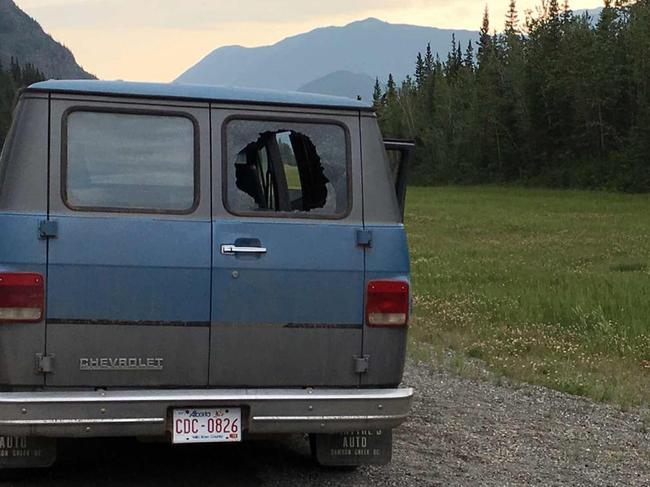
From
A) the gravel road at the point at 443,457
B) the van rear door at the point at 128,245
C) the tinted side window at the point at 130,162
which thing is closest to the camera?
the van rear door at the point at 128,245

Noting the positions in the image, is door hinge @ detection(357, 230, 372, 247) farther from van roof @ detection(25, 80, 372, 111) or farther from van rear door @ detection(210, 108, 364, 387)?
van roof @ detection(25, 80, 372, 111)

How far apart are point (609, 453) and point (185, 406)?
3.55 meters

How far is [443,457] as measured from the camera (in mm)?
6957

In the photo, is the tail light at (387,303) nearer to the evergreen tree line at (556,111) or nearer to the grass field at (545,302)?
the grass field at (545,302)

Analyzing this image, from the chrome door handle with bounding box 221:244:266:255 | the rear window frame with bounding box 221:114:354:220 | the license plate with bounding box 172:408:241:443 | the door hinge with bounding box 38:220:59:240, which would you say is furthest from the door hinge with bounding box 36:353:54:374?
the rear window frame with bounding box 221:114:354:220

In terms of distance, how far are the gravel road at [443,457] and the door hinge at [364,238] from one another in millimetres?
1603

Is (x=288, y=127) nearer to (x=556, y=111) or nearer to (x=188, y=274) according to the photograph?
(x=188, y=274)

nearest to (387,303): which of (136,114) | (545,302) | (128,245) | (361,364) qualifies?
(361,364)

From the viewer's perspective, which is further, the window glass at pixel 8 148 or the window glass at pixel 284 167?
the window glass at pixel 284 167

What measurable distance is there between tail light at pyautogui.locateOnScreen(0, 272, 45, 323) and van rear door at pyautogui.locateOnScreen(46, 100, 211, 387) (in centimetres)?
6

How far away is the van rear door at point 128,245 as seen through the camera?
5.22 meters

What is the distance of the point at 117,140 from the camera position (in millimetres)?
5426

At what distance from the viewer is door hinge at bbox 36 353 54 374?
517 centimetres

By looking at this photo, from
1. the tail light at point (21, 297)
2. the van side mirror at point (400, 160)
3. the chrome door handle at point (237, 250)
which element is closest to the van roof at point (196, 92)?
the van side mirror at point (400, 160)
